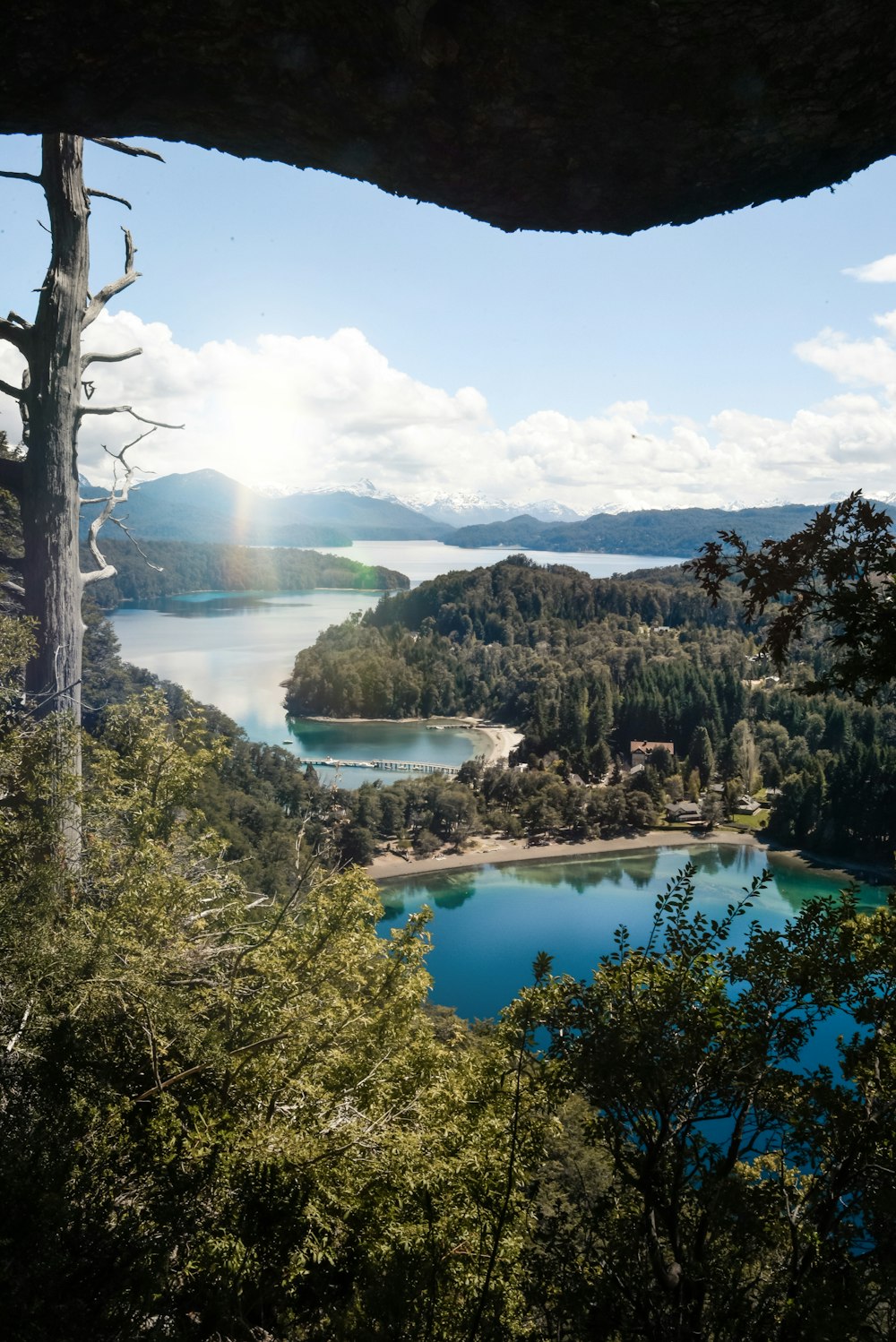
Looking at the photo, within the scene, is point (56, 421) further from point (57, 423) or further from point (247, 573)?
point (247, 573)

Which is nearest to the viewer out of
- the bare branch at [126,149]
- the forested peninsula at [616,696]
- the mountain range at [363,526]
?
the bare branch at [126,149]

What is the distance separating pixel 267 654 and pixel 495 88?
6942cm

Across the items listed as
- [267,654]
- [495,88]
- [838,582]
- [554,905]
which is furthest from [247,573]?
[495,88]

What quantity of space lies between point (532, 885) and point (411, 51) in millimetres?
30317

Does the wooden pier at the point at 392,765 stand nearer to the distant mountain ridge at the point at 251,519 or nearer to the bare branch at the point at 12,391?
the bare branch at the point at 12,391

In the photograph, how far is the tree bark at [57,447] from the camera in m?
4.04

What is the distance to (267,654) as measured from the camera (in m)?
69.6

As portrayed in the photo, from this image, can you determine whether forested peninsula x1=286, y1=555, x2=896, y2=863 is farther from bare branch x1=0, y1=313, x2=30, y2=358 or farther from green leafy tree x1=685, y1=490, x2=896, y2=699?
green leafy tree x1=685, y1=490, x2=896, y2=699

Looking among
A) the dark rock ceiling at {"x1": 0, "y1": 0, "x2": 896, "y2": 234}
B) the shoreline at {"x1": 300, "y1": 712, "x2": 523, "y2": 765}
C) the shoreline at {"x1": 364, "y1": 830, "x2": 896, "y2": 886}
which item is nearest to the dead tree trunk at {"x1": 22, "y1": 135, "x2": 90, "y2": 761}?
the dark rock ceiling at {"x1": 0, "y1": 0, "x2": 896, "y2": 234}

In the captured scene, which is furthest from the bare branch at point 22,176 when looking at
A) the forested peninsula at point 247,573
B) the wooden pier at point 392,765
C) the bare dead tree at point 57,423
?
the forested peninsula at point 247,573

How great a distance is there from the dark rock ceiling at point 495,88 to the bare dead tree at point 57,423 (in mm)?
2425

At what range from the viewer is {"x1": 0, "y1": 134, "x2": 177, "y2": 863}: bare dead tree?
4043 mm

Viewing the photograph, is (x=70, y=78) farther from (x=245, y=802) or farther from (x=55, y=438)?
(x=245, y=802)

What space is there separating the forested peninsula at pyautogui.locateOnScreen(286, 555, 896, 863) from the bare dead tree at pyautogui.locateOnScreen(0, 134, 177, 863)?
14178mm
